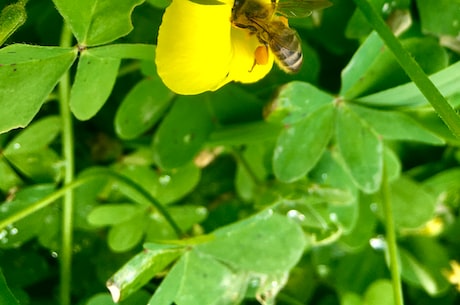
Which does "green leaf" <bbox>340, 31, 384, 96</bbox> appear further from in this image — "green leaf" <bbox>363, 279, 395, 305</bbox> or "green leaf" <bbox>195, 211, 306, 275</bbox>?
"green leaf" <bbox>363, 279, 395, 305</bbox>

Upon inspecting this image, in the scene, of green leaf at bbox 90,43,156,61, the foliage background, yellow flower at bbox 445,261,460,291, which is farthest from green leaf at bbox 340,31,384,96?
yellow flower at bbox 445,261,460,291

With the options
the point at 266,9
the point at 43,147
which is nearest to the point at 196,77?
the point at 266,9

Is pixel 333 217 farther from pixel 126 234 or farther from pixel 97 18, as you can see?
pixel 97 18

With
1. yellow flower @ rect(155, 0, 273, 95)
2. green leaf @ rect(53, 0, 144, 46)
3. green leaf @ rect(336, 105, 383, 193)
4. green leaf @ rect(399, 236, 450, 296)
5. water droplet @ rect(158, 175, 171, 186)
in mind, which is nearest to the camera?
yellow flower @ rect(155, 0, 273, 95)

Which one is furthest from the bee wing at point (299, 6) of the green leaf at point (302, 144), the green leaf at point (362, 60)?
the green leaf at point (302, 144)

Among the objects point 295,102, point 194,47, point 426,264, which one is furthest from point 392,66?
point 426,264

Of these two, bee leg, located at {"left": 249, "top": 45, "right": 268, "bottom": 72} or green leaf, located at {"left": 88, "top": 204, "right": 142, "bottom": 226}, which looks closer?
bee leg, located at {"left": 249, "top": 45, "right": 268, "bottom": 72}
